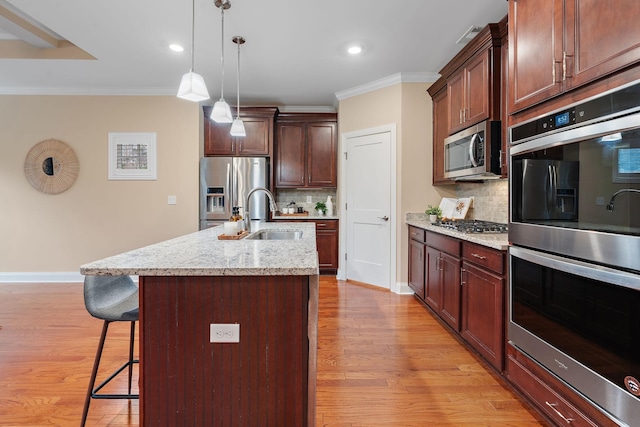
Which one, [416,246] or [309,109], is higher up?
[309,109]

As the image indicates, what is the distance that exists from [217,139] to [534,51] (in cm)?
396

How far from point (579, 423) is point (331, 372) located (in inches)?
49.8

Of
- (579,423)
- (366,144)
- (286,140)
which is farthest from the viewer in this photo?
(286,140)

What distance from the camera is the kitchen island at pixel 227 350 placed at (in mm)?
1196

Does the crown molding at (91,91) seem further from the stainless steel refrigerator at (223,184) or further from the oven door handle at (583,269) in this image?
the oven door handle at (583,269)

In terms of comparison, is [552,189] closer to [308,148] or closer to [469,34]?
[469,34]

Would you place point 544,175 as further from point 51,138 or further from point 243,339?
point 51,138

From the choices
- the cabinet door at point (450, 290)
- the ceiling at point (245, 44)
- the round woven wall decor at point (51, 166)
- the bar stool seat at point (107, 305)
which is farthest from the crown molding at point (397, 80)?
the round woven wall decor at point (51, 166)

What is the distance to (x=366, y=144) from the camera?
4.09 meters

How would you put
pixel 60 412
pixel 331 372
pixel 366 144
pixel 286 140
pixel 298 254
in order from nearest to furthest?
1. pixel 298 254
2. pixel 60 412
3. pixel 331 372
4. pixel 366 144
5. pixel 286 140

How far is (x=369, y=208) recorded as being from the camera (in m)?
4.08

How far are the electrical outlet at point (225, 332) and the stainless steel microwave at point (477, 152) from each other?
223 cm

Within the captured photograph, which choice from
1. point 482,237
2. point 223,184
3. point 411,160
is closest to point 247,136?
point 223,184

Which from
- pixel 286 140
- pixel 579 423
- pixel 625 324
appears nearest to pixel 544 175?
pixel 625 324
